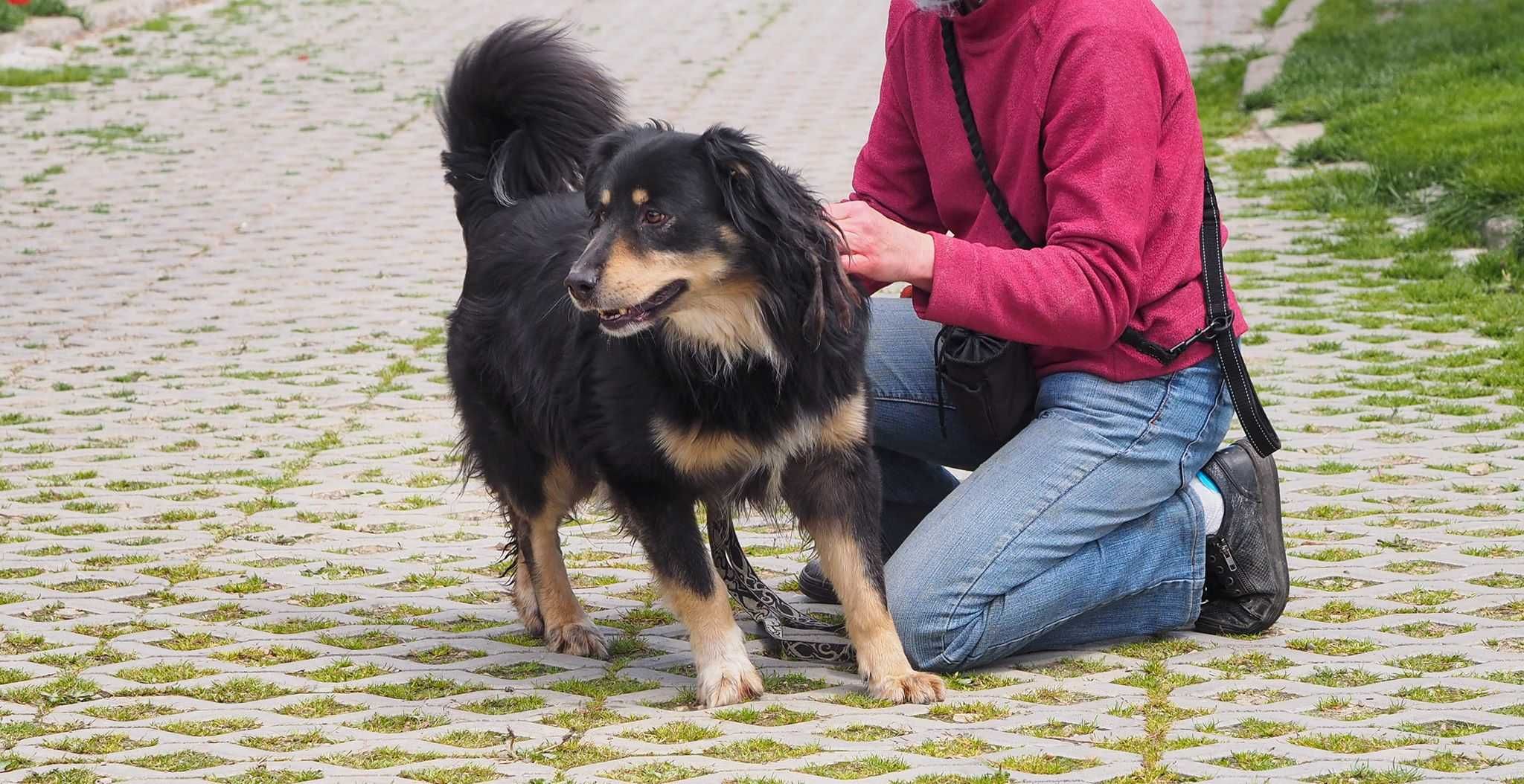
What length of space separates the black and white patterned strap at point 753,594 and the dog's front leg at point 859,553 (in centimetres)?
43

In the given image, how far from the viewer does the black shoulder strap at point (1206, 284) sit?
4203mm

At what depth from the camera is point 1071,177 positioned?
13.1ft

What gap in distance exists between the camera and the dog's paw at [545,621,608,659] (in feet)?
14.8

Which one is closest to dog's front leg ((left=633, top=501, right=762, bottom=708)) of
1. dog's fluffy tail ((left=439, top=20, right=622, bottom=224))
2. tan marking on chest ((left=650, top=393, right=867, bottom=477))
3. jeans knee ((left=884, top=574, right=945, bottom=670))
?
tan marking on chest ((left=650, top=393, right=867, bottom=477))

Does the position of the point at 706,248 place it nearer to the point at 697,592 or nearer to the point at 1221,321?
the point at 697,592

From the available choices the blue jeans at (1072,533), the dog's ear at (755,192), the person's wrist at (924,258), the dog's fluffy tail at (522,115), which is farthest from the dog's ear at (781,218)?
the dog's fluffy tail at (522,115)

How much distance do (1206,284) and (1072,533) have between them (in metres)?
0.73

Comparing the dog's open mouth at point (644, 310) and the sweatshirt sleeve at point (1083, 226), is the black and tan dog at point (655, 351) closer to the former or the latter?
the dog's open mouth at point (644, 310)

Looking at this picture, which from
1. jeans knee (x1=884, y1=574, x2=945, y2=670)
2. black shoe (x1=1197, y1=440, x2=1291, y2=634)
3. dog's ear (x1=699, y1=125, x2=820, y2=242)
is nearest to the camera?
dog's ear (x1=699, y1=125, x2=820, y2=242)

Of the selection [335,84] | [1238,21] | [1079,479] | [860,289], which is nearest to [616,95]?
[860,289]

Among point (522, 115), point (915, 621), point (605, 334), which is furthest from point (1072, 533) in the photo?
point (522, 115)

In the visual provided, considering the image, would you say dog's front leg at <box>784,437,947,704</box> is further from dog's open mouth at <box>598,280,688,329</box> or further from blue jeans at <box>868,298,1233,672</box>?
dog's open mouth at <box>598,280,688,329</box>

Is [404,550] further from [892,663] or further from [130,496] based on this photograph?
[892,663]

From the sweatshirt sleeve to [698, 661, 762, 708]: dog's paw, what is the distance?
960 mm
